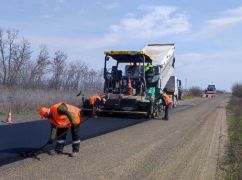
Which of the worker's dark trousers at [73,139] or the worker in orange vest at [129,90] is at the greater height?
the worker in orange vest at [129,90]

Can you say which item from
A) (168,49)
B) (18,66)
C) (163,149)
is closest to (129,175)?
(163,149)

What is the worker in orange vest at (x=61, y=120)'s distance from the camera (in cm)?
991

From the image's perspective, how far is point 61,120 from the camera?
1004 centimetres

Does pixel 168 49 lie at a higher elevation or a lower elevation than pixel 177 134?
higher

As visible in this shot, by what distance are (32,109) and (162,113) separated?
6.86 meters

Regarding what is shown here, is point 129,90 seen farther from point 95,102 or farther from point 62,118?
point 62,118

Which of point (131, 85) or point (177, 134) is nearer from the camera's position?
point (177, 134)

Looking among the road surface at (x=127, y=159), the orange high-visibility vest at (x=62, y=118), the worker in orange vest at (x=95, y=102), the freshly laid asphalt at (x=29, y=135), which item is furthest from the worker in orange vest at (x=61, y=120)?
the worker in orange vest at (x=95, y=102)

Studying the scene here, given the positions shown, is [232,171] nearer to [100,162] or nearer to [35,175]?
[100,162]

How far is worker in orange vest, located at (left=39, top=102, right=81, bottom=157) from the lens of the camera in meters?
9.91

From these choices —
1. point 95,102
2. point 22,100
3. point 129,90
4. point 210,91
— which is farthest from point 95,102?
point 210,91

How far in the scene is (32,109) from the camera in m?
24.8

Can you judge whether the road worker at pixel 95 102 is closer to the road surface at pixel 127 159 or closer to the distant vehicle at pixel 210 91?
the road surface at pixel 127 159

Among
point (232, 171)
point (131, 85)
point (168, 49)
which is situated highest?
point (168, 49)
